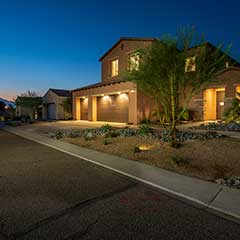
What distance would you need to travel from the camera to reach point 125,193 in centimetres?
382

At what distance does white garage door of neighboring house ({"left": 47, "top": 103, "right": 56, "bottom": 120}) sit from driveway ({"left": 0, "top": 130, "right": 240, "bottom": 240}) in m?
25.5

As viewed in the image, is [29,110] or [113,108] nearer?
[113,108]

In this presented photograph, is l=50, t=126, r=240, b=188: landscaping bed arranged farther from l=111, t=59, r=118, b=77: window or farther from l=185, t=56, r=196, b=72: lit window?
l=111, t=59, r=118, b=77: window

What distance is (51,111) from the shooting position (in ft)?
99.0

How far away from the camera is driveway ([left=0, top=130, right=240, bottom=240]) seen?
2.50m

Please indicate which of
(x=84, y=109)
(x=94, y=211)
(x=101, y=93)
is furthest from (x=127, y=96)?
(x=94, y=211)

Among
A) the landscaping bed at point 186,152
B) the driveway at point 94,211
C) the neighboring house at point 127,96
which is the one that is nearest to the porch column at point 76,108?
the neighboring house at point 127,96

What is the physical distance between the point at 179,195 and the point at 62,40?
87.4 ft

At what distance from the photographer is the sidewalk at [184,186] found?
128 inches

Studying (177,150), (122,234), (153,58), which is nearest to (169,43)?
(153,58)

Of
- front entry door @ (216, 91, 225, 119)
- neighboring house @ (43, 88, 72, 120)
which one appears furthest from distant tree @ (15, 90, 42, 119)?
front entry door @ (216, 91, 225, 119)

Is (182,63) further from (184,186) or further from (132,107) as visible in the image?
(132,107)

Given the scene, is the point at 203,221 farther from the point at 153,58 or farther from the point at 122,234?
the point at 153,58

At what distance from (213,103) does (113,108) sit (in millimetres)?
9733
